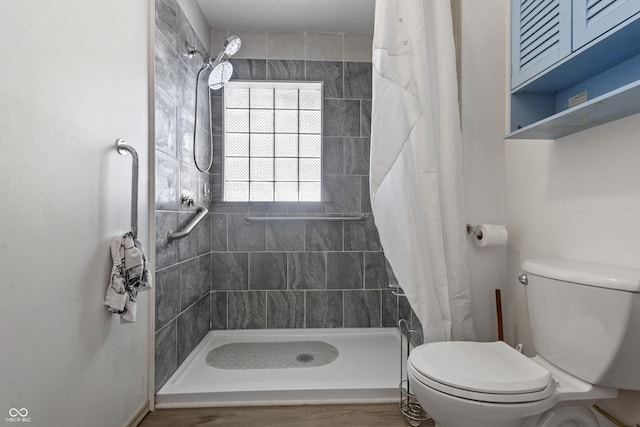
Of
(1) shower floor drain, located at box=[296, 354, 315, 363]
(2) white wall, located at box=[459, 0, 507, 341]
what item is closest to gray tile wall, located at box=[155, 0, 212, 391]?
(1) shower floor drain, located at box=[296, 354, 315, 363]

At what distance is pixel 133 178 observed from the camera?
4.14 ft

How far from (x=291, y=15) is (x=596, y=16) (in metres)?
1.93

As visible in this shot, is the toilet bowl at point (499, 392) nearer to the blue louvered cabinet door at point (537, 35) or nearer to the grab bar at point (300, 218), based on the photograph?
the blue louvered cabinet door at point (537, 35)

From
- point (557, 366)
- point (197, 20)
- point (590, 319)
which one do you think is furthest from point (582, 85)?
point (197, 20)

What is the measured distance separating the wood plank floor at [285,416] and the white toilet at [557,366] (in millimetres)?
544

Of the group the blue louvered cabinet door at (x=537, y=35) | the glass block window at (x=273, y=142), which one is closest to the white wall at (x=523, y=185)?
the blue louvered cabinet door at (x=537, y=35)

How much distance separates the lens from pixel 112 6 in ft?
4.01

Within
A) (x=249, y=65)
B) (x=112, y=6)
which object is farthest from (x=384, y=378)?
(x=249, y=65)

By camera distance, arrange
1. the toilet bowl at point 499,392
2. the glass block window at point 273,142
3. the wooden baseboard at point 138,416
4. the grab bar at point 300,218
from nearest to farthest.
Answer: the toilet bowl at point 499,392
the wooden baseboard at point 138,416
the grab bar at point 300,218
the glass block window at point 273,142

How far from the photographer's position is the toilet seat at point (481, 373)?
924 mm

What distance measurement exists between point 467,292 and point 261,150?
1868 mm

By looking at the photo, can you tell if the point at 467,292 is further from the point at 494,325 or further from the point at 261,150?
the point at 261,150

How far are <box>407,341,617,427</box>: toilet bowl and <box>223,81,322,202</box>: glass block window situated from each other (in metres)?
1.71

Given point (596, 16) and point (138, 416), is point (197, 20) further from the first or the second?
point (138, 416)
